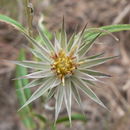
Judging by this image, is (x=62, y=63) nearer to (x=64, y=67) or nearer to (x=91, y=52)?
(x=64, y=67)

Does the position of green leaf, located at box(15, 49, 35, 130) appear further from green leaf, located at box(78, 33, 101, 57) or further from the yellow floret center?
green leaf, located at box(78, 33, 101, 57)

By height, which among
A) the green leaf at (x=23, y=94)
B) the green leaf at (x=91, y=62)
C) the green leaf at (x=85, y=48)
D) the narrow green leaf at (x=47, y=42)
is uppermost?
the narrow green leaf at (x=47, y=42)

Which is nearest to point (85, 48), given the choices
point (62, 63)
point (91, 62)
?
point (91, 62)

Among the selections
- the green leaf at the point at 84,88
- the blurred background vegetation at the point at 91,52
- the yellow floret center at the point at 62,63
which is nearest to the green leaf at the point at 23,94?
the blurred background vegetation at the point at 91,52

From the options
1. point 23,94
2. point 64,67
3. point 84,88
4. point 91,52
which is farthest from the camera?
point 91,52

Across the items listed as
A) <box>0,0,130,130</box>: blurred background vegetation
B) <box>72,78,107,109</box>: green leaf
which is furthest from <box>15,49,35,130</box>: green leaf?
<box>72,78,107,109</box>: green leaf

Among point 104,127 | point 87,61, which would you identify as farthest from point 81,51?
point 104,127

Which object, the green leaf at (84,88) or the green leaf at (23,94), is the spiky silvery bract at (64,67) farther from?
the green leaf at (23,94)

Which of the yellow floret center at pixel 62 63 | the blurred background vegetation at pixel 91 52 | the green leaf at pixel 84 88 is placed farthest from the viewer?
the blurred background vegetation at pixel 91 52
